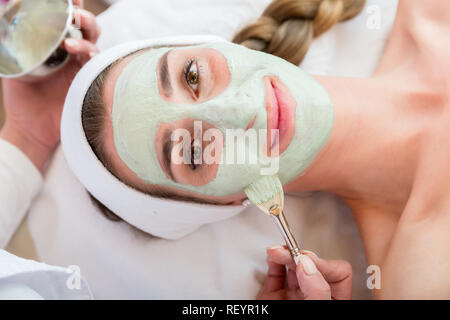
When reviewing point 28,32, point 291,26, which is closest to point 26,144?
point 28,32

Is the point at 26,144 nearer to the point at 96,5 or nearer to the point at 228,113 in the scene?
the point at 96,5

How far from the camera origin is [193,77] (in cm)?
83

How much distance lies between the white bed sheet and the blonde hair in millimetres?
72

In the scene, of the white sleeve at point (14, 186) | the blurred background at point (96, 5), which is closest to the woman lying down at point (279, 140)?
the white sleeve at point (14, 186)

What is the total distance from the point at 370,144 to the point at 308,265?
339mm

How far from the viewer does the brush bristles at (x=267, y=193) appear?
82 cm

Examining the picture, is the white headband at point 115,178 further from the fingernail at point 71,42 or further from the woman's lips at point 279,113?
the woman's lips at point 279,113

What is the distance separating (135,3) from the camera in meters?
1.26

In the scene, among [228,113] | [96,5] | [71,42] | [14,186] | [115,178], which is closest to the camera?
[228,113]

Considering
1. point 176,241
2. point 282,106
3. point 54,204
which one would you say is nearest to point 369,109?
point 282,106

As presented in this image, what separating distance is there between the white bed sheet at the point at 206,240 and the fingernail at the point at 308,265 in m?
0.27
